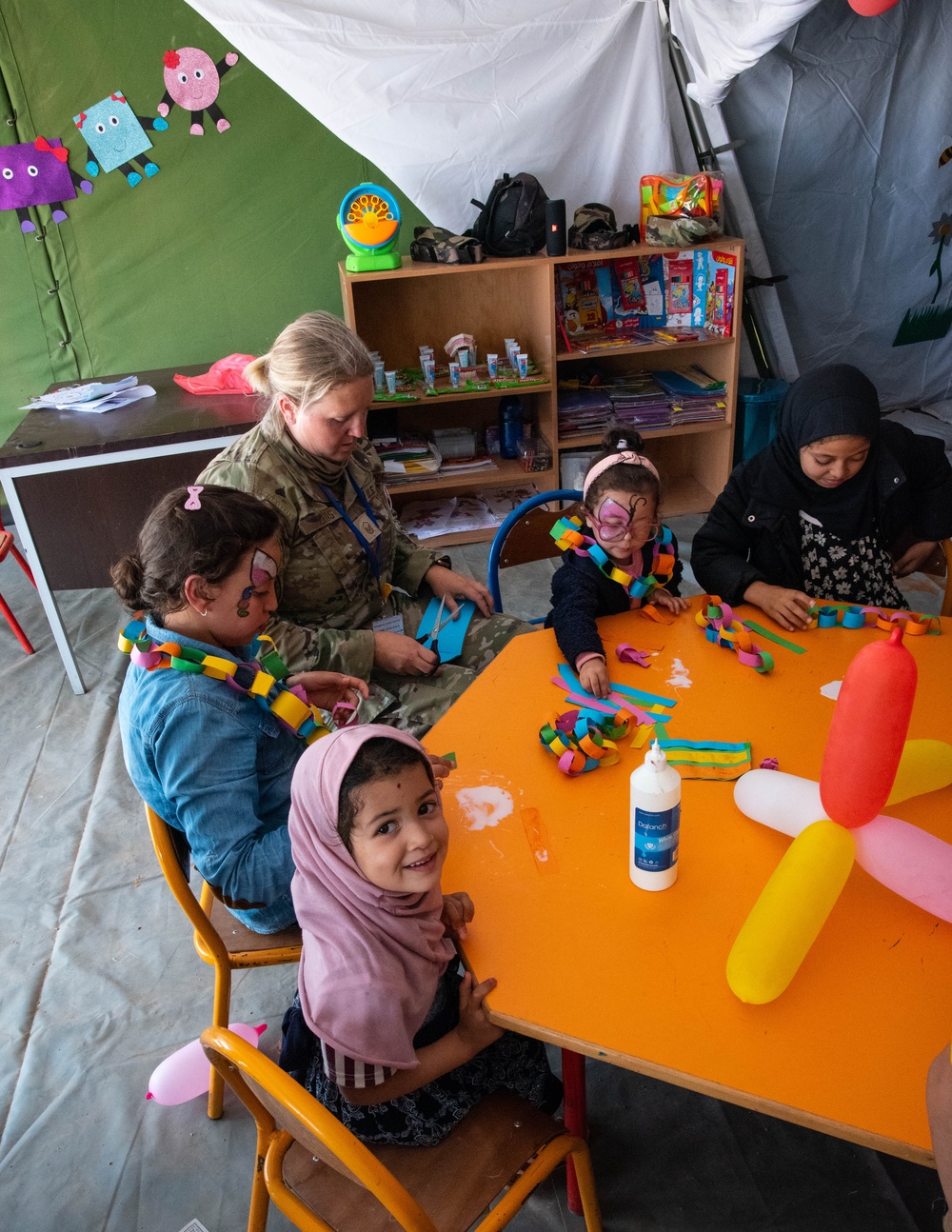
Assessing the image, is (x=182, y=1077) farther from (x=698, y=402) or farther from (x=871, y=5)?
(x=698, y=402)

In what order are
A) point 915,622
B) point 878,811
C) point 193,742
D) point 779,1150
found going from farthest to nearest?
point 915,622 < point 779,1150 < point 193,742 < point 878,811

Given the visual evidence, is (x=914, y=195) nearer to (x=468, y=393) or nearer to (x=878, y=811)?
(x=468, y=393)

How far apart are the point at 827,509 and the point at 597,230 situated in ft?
7.25

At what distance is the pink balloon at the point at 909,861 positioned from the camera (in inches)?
45.3

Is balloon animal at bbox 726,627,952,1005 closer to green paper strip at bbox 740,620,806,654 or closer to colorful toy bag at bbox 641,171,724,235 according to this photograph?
green paper strip at bbox 740,620,806,654

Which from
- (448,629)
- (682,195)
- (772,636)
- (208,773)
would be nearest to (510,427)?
(682,195)

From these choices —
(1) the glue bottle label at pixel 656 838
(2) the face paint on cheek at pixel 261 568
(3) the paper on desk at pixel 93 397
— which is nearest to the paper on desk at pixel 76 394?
(3) the paper on desk at pixel 93 397

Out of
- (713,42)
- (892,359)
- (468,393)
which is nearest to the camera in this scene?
(713,42)

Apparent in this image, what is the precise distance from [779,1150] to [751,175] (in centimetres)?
401

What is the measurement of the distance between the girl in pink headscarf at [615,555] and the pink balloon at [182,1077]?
3.69 feet

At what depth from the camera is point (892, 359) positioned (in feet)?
15.2

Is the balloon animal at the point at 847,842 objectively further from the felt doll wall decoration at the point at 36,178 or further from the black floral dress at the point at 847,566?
the felt doll wall decoration at the point at 36,178

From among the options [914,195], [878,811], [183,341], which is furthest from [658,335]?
[878,811]

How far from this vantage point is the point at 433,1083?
1300 mm
